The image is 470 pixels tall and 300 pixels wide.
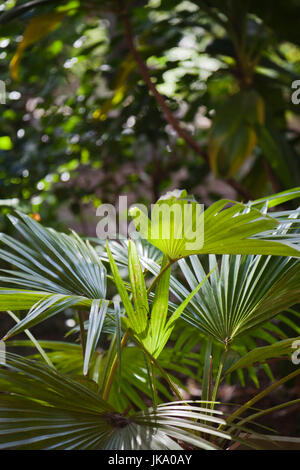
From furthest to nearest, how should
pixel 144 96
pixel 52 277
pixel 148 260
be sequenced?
pixel 144 96 < pixel 148 260 < pixel 52 277

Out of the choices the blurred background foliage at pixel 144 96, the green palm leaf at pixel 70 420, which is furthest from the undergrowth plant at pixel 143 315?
the blurred background foliage at pixel 144 96

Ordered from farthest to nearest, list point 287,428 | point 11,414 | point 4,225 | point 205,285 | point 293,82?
1. point 293,82
2. point 287,428
3. point 4,225
4. point 205,285
5. point 11,414

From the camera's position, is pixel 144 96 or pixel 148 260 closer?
pixel 148 260

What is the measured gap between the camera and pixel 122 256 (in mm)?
906

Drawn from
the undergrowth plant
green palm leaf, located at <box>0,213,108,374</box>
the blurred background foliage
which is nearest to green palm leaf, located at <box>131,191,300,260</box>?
the undergrowth plant

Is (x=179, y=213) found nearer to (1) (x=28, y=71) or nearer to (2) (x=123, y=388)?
(2) (x=123, y=388)

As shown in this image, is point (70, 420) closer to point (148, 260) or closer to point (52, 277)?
point (52, 277)

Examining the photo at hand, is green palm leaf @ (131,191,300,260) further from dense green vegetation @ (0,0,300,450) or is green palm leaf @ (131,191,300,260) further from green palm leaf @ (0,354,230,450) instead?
green palm leaf @ (0,354,230,450)

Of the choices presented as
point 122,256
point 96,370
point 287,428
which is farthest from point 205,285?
point 287,428

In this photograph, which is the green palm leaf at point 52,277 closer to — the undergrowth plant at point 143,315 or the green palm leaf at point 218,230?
the undergrowth plant at point 143,315

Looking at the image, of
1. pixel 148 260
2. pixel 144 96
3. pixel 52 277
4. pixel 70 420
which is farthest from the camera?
pixel 144 96

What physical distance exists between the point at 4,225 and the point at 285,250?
3.05 feet

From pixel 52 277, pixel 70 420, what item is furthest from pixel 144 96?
pixel 70 420

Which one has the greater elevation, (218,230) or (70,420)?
(218,230)
